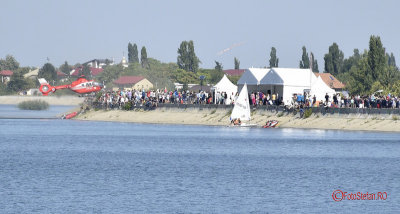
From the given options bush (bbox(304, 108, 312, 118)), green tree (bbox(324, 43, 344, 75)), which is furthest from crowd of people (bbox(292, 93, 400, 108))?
green tree (bbox(324, 43, 344, 75))

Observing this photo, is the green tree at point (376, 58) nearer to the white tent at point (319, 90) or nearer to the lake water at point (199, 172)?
the white tent at point (319, 90)

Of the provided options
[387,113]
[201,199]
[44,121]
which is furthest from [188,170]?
[44,121]

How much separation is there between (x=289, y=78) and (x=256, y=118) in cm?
688

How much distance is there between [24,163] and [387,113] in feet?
131

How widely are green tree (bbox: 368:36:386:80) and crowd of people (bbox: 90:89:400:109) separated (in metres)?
28.3

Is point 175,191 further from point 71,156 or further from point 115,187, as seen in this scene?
point 71,156

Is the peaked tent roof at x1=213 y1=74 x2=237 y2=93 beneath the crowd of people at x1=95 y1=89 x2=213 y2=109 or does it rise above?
above

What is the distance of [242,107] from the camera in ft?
336

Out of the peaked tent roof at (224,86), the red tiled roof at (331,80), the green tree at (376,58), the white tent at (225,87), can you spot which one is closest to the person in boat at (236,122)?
the white tent at (225,87)

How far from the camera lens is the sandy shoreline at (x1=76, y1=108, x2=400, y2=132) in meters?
90.8

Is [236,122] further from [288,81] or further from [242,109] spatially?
[288,81]

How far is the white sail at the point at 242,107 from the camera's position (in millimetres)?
101875

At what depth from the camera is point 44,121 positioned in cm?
13575

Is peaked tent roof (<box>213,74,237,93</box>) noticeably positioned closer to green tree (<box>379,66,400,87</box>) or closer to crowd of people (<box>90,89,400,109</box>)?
crowd of people (<box>90,89,400,109</box>)
